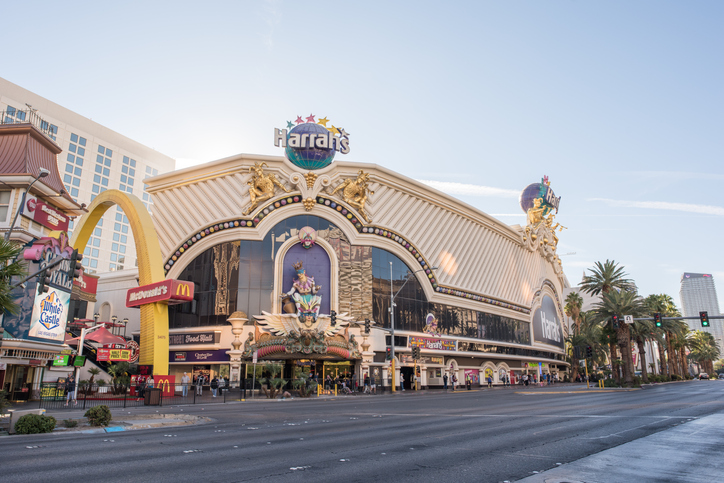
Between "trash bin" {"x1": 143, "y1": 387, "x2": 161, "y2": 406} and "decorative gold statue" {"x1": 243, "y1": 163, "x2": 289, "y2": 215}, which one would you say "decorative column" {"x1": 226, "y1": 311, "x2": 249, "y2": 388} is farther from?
"trash bin" {"x1": 143, "y1": 387, "x2": 161, "y2": 406}

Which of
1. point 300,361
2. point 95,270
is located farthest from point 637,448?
point 95,270

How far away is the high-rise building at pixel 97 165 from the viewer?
92250 millimetres

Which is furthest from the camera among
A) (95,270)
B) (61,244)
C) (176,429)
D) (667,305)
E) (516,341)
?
(95,270)

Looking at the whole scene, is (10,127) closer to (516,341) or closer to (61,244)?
(61,244)

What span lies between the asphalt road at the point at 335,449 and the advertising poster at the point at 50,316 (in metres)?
17.5

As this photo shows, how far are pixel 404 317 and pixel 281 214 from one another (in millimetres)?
16124

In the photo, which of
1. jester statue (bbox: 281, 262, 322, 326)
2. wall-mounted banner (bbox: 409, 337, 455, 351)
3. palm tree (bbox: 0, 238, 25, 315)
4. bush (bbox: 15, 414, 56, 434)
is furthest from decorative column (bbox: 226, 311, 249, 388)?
palm tree (bbox: 0, 238, 25, 315)

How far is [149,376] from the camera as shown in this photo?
33219 millimetres

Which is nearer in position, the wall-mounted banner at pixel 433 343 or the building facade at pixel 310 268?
the building facade at pixel 310 268

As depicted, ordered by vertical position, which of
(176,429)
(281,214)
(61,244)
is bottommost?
(176,429)

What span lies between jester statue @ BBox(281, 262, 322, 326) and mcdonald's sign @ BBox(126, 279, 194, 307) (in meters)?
11.1

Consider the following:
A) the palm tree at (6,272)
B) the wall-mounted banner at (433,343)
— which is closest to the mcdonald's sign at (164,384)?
the palm tree at (6,272)

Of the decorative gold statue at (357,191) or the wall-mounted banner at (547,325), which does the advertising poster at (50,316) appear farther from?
the wall-mounted banner at (547,325)

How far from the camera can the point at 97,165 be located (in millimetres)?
100688
